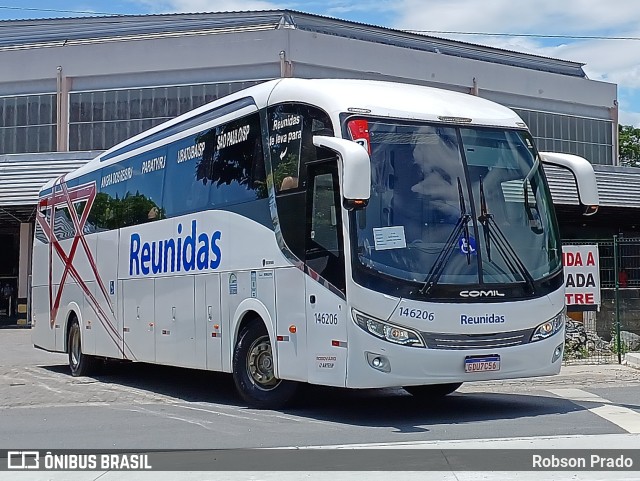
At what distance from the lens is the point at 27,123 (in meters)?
38.0

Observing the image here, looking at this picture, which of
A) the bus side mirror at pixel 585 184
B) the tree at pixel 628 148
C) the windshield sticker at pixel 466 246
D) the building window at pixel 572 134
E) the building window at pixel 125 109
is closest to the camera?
the windshield sticker at pixel 466 246

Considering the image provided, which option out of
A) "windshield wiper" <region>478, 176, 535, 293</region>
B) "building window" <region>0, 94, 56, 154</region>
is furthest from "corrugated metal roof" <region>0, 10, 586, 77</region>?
"windshield wiper" <region>478, 176, 535, 293</region>

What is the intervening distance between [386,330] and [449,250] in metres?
1.11

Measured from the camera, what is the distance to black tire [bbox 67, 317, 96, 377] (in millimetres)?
18250

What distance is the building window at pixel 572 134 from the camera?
41.2 meters

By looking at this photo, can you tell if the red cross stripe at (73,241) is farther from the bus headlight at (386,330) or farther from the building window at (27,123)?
the building window at (27,123)

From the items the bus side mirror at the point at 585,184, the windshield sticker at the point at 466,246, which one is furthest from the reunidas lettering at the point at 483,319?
the bus side mirror at the point at 585,184

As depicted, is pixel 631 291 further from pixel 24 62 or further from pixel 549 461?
pixel 24 62

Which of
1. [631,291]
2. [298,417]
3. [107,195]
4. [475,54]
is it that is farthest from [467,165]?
[475,54]

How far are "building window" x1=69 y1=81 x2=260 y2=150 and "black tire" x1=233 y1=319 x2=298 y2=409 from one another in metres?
24.7

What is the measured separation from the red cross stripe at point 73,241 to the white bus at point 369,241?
367 centimetres

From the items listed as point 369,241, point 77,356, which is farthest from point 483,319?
point 77,356

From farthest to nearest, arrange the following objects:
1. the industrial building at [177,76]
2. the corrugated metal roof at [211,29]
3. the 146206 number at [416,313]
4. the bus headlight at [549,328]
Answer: the corrugated metal roof at [211,29]
the industrial building at [177,76]
the bus headlight at [549,328]
the 146206 number at [416,313]

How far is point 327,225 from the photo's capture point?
10898 millimetres
